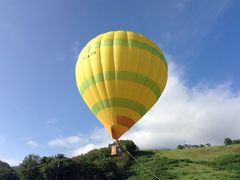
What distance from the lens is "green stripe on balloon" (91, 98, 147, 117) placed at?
17402 mm

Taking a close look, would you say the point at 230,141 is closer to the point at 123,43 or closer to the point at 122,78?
the point at 123,43

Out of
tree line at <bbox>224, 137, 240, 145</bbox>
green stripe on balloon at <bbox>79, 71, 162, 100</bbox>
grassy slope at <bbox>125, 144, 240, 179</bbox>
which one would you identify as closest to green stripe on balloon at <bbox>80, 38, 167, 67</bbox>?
green stripe on balloon at <bbox>79, 71, 162, 100</bbox>

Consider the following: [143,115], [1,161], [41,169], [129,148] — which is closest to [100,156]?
[129,148]

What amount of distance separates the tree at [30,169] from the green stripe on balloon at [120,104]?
→ 124ft

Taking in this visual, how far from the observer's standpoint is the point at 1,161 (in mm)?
93938

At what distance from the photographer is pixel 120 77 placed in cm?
1742

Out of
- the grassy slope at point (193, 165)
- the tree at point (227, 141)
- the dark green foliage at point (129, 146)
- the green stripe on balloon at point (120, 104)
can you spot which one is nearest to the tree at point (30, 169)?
the grassy slope at point (193, 165)

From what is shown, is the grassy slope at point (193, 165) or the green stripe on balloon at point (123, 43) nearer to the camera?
the green stripe on balloon at point (123, 43)

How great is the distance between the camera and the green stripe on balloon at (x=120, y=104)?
17402mm

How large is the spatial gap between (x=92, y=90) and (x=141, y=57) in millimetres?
2974

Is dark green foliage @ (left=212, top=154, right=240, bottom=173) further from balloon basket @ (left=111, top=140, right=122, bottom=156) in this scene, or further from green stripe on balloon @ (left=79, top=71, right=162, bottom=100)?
balloon basket @ (left=111, top=140, right=122, bottom=156)

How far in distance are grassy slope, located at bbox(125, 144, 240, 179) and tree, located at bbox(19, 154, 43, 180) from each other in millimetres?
14454

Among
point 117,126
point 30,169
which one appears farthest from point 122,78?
point 30,169

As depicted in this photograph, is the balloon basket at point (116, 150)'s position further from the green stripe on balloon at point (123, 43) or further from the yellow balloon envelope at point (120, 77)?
the green stripe on balloon at point (123, 43)
